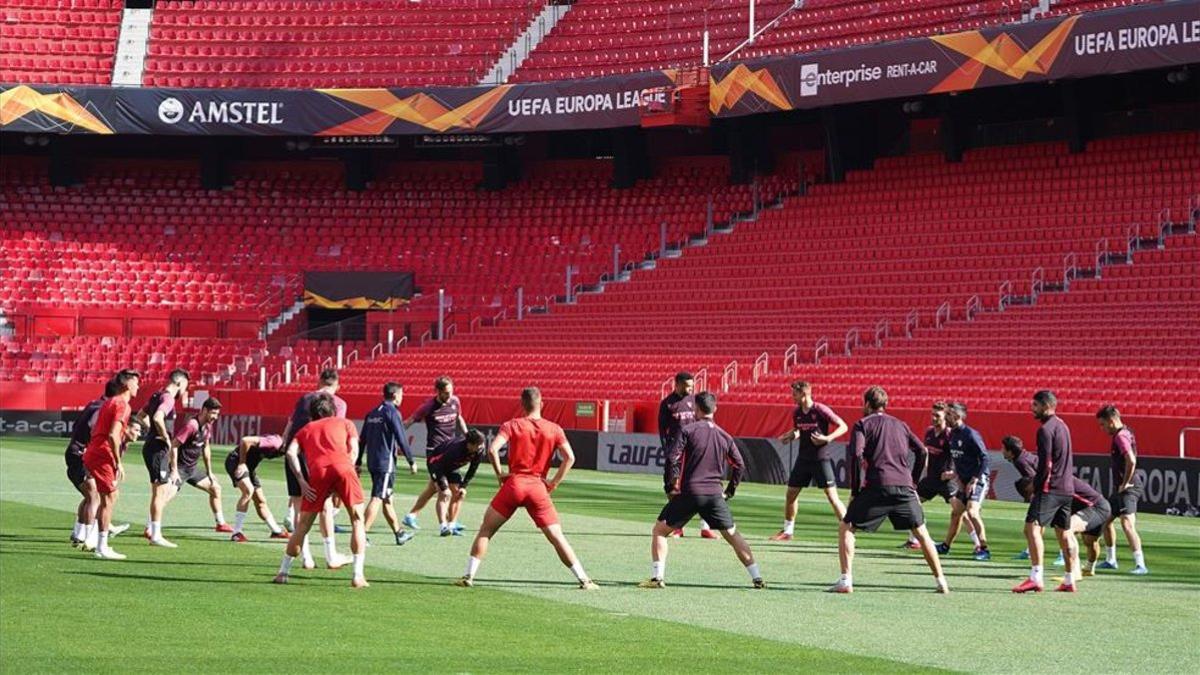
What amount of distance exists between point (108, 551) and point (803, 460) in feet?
26.4

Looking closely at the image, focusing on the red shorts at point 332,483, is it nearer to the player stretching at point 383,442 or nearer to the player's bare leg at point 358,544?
the player's bare leg at point 358,544

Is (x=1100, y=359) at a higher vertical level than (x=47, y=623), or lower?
higher

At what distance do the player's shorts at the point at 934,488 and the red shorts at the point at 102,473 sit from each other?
8.61 metres

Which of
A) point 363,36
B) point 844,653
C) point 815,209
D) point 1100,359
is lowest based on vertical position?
point 844,653

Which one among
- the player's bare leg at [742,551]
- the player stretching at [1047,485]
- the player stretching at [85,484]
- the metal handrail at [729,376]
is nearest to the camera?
the player's bare leg at [742,551]

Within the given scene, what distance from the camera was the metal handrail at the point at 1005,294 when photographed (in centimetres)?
4100

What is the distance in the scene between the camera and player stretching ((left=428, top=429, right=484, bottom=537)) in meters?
20.4

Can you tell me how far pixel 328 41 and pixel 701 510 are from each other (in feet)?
151

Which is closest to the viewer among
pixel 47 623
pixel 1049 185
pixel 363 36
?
pixel 47 623

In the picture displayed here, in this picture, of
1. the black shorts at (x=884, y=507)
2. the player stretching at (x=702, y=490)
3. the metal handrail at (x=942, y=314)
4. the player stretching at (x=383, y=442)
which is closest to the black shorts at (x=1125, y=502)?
the black shorts at (x=884, y=507)

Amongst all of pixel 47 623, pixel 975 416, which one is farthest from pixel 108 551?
pixel 975 416

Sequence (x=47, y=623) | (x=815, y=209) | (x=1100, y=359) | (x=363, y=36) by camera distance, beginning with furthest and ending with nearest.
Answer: (x=363, y=36), (x=815, y=209), (x=1100, y=359), (x=47, y=623)

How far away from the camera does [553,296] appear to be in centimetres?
5231

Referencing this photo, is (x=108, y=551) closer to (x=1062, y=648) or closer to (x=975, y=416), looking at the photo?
(x=1062, y=648)
